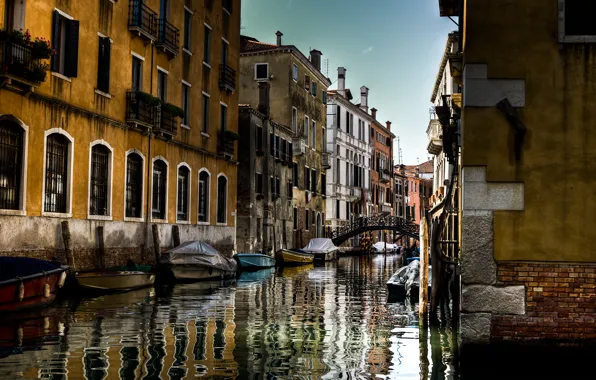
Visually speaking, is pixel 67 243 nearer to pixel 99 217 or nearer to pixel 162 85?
pixel 99 217

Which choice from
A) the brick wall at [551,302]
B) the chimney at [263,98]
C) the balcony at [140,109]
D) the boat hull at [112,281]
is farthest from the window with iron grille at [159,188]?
the brick wall at [551,302]

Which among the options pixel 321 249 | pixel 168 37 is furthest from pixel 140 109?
pixel 321 249

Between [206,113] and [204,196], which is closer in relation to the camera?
[204,196]

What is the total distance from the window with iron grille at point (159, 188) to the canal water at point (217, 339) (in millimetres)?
4980

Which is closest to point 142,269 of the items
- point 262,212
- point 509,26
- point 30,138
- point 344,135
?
point 30,138

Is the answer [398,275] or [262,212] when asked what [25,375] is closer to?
[398,275]

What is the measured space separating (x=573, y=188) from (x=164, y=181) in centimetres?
1590

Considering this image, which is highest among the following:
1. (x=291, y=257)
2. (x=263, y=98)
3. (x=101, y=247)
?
(x=263, y=98)

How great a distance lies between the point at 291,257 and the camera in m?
32.8

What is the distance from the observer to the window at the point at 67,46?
16547 mm

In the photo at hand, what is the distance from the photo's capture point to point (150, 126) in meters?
20.4

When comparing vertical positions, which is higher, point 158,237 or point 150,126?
point 150,126

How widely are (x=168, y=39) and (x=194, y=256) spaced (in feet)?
20.7

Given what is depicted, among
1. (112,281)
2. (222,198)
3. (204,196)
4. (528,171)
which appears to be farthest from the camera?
(222,198)
